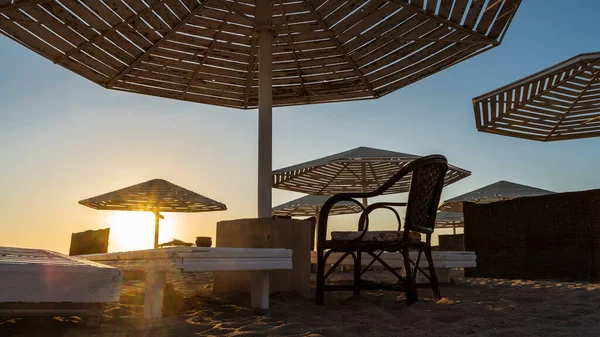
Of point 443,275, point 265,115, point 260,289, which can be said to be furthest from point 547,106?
point 260,289

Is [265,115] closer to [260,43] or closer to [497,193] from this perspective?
[260,43]

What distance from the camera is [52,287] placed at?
1782 millimetres

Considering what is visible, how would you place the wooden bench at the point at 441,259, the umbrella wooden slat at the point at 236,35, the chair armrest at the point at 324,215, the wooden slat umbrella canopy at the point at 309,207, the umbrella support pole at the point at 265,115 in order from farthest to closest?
the wooden slat umbrella canopy at the point at 309,207 → the umbrella wooden slat at the point at 236,35 → the umbrella support pole at the point at 265,115 → the wooden bench at the point at 441,259 → the chair armrest at the point at 324,215

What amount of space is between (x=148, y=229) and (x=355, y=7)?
30.5 feet

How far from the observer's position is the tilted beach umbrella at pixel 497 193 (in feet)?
37.7

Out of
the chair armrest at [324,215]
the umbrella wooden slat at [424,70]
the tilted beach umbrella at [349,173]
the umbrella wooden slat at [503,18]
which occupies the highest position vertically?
the umbrella wooden slat at [503,18]

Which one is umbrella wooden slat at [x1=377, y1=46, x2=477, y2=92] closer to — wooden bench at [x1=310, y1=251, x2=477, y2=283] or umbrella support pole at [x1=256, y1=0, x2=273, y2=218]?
umbrella support pole at [x1=256, y1=0, x2=273, y2=218]

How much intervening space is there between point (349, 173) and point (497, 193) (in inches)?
148

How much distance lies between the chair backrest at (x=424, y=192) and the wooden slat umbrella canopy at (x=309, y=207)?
1086cm

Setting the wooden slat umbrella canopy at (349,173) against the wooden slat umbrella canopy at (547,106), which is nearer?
the wooden slat umbrella canopy at (547,106)

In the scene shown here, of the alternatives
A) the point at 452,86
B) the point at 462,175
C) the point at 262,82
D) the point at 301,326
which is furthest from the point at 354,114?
the point at 301,326

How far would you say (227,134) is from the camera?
802 centimetres

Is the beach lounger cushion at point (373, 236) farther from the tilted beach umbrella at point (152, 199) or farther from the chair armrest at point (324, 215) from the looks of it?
the tilted beach umbrella at point (152, 199)

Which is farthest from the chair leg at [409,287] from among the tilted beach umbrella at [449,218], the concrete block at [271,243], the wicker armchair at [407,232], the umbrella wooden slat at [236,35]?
the tilted beach umbrella at [449,218]
